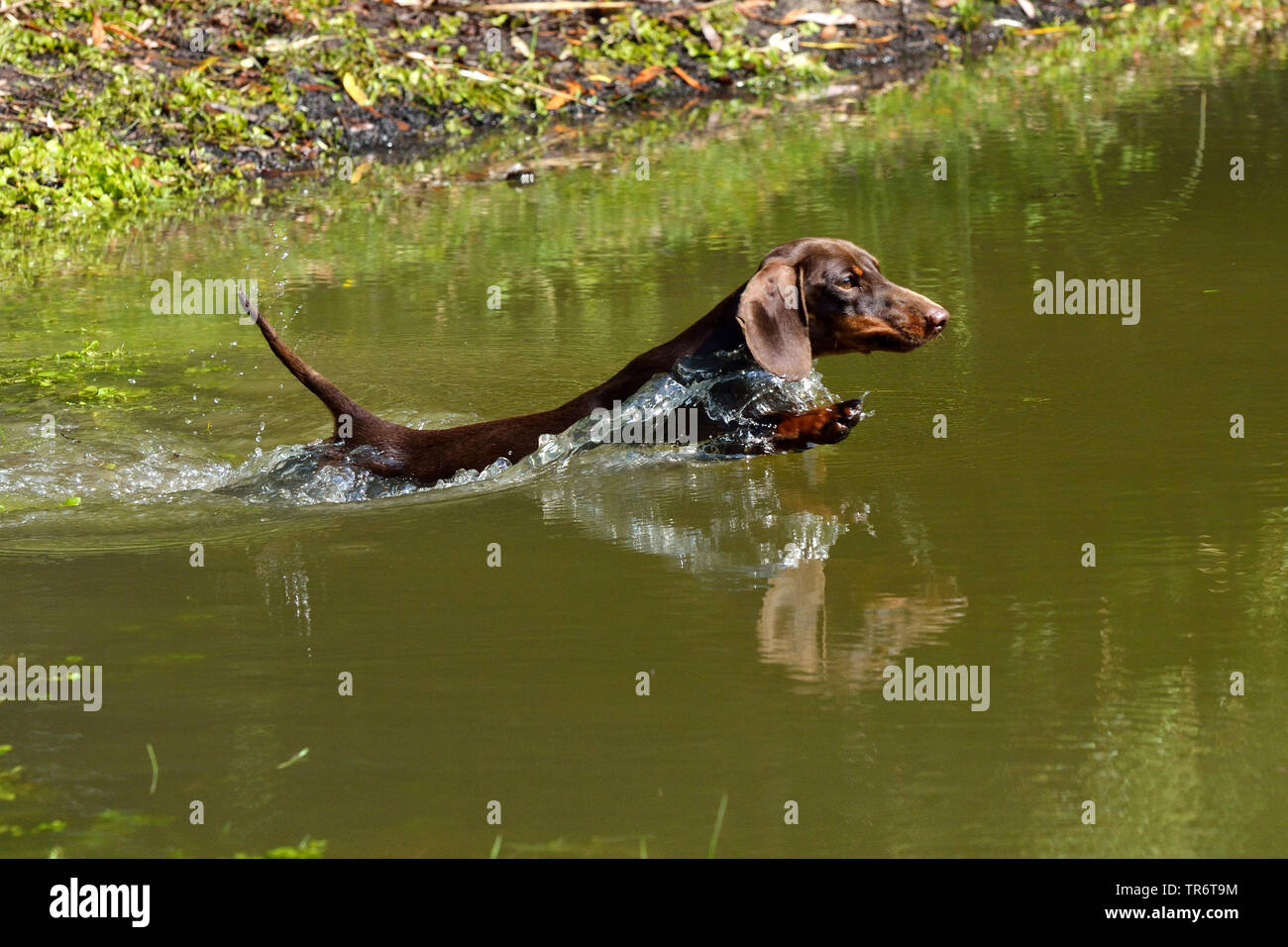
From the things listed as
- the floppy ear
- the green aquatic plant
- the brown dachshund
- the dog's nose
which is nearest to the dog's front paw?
the brown dachshund

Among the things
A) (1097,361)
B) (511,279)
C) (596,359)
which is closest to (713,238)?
(511,279)

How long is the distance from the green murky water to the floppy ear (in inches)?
15.0

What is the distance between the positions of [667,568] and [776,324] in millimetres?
1336

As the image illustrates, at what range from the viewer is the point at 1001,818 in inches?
Answer: 126

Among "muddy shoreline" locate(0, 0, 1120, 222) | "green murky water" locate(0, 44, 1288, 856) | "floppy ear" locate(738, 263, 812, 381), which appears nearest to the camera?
"green murky water" locate(0, 44, 1288, 856)

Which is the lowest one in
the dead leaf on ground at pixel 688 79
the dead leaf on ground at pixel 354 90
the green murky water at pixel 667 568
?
the green murky water at pixel 667 568

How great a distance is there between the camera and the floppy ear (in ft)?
18.9

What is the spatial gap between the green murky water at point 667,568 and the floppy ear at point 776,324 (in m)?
0.38

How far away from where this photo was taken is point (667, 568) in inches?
189

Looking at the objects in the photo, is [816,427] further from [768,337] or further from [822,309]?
[822,309]

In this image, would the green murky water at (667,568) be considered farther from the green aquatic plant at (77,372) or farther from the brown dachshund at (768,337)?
the brown dachshund at (768,337)

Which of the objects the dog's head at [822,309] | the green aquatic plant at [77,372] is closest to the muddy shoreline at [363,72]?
the green aquatic plant at [77,372]

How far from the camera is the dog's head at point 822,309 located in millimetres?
5781

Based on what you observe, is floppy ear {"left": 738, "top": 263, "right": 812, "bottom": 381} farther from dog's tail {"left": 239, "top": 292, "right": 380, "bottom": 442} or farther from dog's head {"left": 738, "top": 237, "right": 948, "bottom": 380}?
dog's tail {"left": 239, "top": 292, "right": 380, "bottom": 442}
